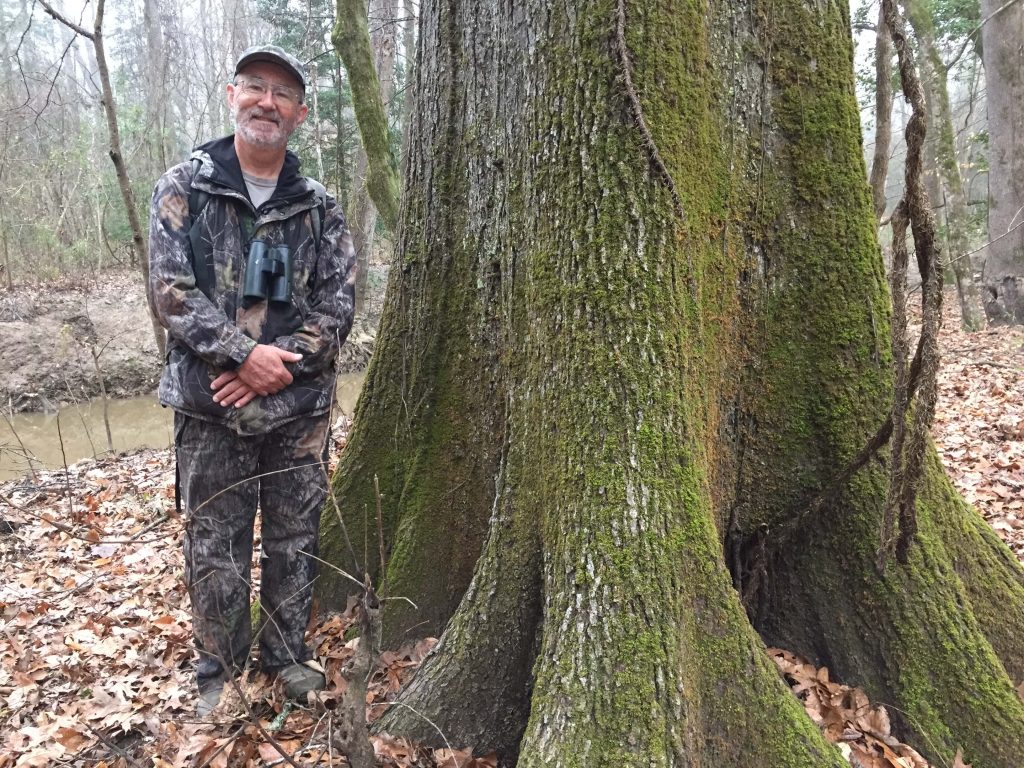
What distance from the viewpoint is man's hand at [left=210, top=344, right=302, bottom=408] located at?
294 centimetres

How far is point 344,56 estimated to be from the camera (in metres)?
7.76

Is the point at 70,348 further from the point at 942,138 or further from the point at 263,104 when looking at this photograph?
the point at 942,138

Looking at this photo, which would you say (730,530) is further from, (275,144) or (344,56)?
(344,56)

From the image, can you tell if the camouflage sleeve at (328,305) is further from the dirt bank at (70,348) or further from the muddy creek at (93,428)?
the dirt bank at (70,348)

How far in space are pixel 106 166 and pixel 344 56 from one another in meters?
19.2

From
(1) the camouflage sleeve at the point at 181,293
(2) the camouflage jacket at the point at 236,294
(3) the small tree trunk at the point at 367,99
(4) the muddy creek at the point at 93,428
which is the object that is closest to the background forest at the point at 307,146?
(4) the muddy creek at the point at 93,428

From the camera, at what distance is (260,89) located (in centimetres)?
311

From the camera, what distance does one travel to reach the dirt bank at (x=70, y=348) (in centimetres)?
1469

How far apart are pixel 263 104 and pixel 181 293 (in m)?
0.91

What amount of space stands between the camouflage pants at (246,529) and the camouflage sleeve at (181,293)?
1.20 ft

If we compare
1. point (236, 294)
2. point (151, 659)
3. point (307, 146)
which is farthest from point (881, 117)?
point (307, 146)

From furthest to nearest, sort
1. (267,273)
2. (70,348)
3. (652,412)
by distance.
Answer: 1. (70,348)
2. (267,273)
3. (652,412)

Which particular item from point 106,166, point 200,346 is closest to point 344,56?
point 200,346

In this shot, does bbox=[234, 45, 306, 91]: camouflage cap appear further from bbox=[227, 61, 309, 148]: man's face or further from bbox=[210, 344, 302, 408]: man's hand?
bbox=[210, 344, 302, 408]: man's hand
